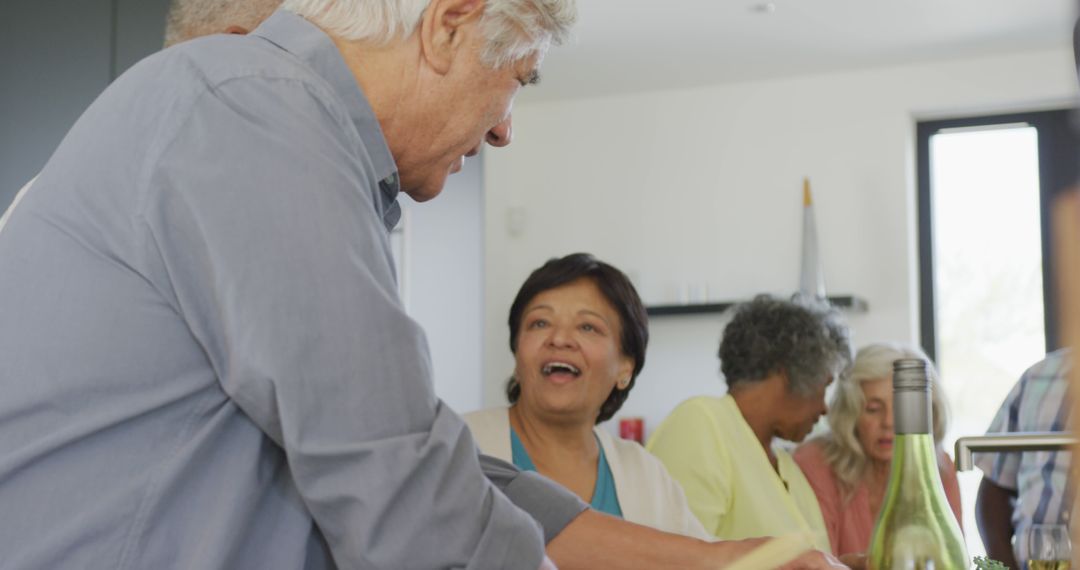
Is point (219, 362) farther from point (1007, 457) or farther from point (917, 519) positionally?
point (1007, 457)

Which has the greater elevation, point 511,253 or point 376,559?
point 511,253

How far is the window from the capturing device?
5.58 m

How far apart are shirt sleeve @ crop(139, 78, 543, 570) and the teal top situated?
153 centimetres

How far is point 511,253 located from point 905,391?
16.9ft

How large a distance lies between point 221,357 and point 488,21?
35 centimetres

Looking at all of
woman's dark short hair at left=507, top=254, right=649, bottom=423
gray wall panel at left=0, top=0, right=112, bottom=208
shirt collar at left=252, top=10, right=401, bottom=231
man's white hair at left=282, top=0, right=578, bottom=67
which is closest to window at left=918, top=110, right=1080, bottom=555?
woman's dark short hair at left=507, top=254, right=649, bottom=423

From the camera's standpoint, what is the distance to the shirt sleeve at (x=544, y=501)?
3.41 ft

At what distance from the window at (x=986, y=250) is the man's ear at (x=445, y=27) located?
5.03 metres

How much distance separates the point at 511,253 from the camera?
20.6 feet

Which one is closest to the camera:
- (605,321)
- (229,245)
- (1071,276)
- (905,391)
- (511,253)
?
(1071,276)

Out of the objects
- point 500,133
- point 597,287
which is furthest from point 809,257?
point 500,133

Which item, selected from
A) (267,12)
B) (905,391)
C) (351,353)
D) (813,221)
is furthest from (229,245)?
(813,221)

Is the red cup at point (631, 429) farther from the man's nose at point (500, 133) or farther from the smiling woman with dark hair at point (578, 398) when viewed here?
the man's nose at point (500, 133)

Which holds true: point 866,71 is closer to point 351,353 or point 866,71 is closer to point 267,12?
point 267,12
